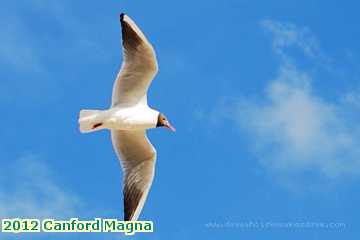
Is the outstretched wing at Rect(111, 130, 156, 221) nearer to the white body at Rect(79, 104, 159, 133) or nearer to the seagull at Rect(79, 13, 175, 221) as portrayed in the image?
the seagull at Rect(79, 13, 175, 221)

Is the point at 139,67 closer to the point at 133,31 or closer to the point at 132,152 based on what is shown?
the point at 133,31

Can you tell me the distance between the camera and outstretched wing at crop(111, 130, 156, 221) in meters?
→ 16.1

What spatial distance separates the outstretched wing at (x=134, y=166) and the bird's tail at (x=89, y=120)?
2.78ft

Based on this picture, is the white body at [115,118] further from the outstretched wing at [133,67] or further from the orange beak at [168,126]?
the orange beak at [168,126]

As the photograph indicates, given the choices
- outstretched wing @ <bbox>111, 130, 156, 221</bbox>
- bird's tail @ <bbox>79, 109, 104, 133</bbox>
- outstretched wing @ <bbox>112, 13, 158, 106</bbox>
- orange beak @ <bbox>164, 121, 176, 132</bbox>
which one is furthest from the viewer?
orange beak @ <bbox>164, 121, 176, 132</bbox>

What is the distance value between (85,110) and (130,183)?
5.33 feet

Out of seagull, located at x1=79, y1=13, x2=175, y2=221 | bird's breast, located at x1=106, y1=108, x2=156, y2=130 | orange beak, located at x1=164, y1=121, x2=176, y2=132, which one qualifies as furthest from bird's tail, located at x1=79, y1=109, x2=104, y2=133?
orange beak, located at x1=164, y1=121, x2=176, y2=132

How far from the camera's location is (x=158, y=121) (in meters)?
15.9

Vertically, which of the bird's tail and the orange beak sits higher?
the orange beak

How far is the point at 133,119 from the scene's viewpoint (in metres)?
15.4

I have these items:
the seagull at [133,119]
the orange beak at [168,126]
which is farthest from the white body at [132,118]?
the orange beak at [168,126]

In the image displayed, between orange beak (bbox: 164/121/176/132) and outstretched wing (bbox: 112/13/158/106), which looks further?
orange beak (bbox: 164/121/176/132)

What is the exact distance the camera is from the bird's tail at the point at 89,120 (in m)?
15.3

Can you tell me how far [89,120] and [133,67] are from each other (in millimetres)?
1073
